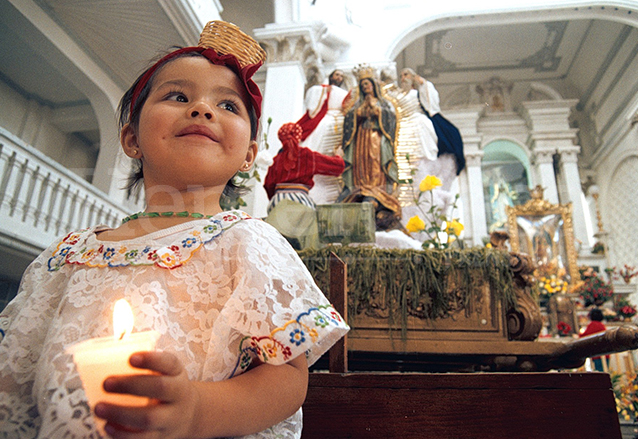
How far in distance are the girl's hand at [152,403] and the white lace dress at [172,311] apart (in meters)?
0.16

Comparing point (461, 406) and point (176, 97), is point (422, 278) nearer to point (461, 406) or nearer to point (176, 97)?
point (461, 406)

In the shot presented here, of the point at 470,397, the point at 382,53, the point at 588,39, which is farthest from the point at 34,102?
the point at 588,39

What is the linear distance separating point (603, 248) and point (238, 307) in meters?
10.6

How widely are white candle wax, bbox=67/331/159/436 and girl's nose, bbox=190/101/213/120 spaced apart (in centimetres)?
44

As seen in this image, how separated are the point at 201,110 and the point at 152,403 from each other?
473mm

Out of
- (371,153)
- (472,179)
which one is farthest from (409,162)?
(472,179)

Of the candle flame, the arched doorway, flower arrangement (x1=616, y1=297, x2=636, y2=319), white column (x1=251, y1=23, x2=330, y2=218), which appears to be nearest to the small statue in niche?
the arched doorway

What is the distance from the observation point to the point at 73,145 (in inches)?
269

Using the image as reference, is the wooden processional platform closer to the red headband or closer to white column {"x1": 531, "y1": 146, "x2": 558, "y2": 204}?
the red headband

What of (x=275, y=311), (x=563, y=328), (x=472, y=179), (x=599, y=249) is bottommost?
(x=275, y=311)

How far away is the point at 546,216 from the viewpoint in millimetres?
8906

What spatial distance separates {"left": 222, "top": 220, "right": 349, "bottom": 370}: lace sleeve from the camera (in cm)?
54

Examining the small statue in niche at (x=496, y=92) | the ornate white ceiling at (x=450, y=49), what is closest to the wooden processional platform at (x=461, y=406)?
the ornate white ceiling at (x=450, y=49)

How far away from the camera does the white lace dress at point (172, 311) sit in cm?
54
